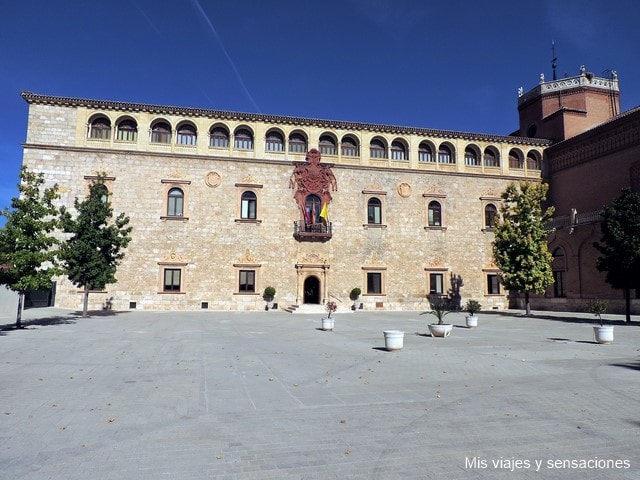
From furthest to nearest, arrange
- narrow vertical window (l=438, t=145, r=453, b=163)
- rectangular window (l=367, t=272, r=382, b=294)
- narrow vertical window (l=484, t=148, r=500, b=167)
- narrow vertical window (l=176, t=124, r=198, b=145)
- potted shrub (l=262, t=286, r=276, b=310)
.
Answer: narrow vertical window (l=484, t=148, r=500, b=167) < narrow vertical window (l=438, t=145, r=453, b=163) < rectangular window (l=367, t=272, r=382, b=294) < narrow vertical window (l=176, t=124, r=198, b=145) < potted shrub (l=262, t=286, r=276, b=310)

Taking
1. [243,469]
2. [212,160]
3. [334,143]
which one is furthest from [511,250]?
[243,469]

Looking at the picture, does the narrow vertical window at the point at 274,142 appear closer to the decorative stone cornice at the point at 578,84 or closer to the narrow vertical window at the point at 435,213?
the narrow vertical window at the point at 435,213

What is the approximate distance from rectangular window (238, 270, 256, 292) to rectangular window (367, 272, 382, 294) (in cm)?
858

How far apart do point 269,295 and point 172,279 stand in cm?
669

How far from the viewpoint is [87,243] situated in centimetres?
2325

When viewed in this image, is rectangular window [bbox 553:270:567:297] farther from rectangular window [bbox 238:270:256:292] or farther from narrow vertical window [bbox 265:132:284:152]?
narrow vertical window [bbox 265:132:284:152]

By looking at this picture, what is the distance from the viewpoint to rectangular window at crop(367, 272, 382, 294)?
33406 mm

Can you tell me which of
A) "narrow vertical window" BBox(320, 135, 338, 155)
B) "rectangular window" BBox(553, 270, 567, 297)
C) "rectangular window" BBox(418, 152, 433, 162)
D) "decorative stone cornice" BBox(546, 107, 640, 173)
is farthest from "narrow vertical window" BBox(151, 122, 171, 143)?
"decorative stone cornice" BBox(546, 107, 640, 173)

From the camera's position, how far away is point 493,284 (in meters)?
35.7

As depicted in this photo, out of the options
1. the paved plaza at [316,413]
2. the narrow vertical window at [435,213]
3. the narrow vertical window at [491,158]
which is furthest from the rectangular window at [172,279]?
the narrow vertical window at [491,158]

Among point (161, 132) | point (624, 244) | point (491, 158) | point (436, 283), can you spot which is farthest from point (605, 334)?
point (161, 132)

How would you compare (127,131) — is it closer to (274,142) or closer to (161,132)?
(161,132)

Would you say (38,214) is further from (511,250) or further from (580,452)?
(511,250)

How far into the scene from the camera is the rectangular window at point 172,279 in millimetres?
30266
